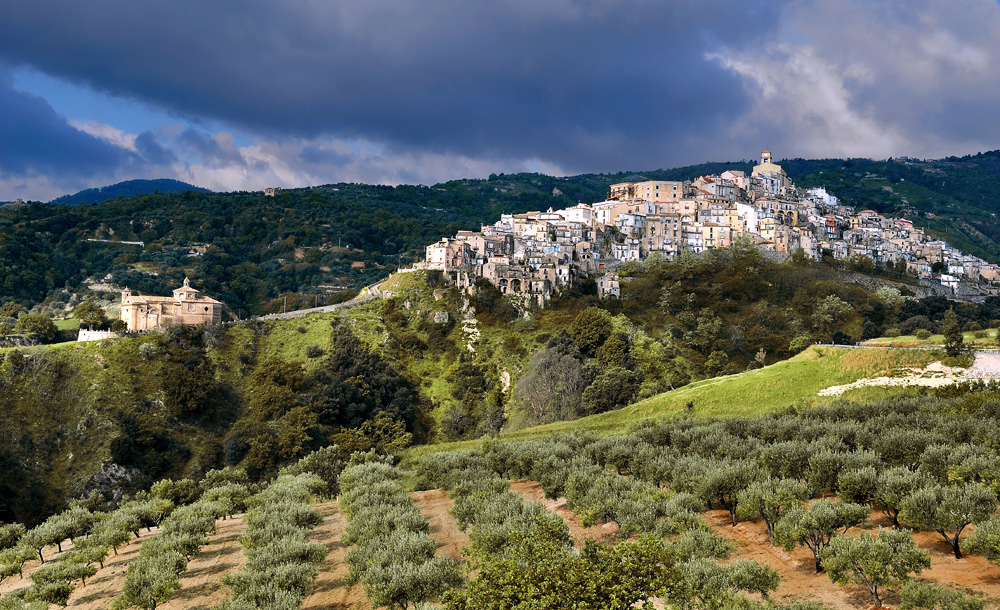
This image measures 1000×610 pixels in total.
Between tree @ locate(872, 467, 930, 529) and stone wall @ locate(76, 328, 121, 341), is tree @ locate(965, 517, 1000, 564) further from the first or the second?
stone wall @ locate(76, 328, 121, 341)

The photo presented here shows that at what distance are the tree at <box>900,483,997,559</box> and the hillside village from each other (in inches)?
3277

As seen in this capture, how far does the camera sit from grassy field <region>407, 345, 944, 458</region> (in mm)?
64750

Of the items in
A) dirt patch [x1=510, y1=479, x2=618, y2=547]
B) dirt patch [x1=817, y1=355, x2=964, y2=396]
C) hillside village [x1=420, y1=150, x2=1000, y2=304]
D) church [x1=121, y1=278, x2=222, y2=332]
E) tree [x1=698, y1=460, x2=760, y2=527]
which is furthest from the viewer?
hillside village [x1=420, y1=150, x2=1000, y2=304]

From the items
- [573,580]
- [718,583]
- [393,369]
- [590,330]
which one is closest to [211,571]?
[573,580]

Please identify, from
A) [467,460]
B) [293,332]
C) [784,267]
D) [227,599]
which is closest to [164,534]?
[227,599]

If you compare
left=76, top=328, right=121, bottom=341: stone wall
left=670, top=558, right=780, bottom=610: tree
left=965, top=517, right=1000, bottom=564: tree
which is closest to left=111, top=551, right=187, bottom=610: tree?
left=670, top=558, right=780, bottom=610: tree

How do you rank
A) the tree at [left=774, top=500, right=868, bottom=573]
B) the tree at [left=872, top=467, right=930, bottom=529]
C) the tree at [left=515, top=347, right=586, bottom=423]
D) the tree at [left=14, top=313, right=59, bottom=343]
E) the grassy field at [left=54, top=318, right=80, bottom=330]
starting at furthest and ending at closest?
the grassy field at [left=54, top=318, right=80, bottom=330]
the tree at [left=14, top=313, right=59, bottom=343]
the tree at [left=515, top=347, right=586, bottom=423]
the tree at [left=872, top=467, right=930, bottom=529]
the tree at [left=774, top=500, right=868, bottom=573]

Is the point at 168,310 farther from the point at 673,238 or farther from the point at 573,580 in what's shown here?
the point at 673,238

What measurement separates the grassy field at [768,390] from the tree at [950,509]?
1312 inches

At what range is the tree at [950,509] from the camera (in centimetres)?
2783

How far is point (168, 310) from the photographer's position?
327 feet

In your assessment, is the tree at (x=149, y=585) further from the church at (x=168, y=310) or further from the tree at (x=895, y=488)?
the church at (x=168, y=310)

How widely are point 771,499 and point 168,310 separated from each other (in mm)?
96818

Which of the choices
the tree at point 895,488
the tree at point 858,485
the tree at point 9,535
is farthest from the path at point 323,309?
the tree at point 895,488
